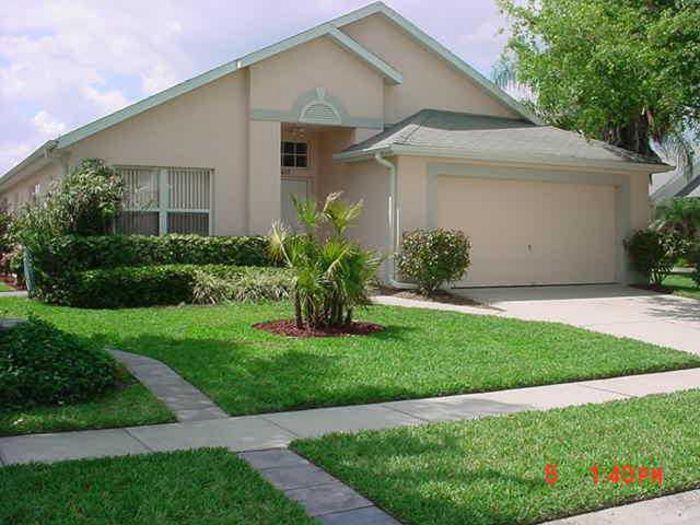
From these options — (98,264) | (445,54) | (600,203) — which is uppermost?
(445,54)

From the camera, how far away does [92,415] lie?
644 cm

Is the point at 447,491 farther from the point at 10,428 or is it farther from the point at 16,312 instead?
the point at 16,312

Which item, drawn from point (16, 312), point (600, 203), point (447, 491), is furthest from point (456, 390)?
point (600, 203)

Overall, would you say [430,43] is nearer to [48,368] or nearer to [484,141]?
[484,141]

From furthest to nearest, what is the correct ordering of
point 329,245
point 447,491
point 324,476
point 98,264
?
point 98,264
point 329,245
point 324,476
point 447,491

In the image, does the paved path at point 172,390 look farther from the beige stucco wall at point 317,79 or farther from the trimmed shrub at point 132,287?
the beige stucco wall at point 317,79

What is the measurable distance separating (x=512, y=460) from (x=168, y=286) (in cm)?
988

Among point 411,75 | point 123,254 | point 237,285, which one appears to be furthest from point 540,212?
point 123,254

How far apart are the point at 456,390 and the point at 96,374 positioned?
346 centimetres

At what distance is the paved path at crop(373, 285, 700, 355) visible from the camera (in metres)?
12.1

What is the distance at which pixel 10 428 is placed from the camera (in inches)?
237

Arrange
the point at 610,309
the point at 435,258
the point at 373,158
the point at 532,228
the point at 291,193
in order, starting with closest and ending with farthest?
the point at 610,309, the point at 435,258, the point at 373,158, the point at 532,228, the point at 291,193

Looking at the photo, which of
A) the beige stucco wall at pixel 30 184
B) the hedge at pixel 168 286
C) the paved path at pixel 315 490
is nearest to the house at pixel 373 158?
the beige stucco wall at pixel 30 184

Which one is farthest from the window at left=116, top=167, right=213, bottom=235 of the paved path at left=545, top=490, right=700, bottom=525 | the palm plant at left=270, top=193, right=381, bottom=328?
the paved path at left=545, top=490, right=700, bottom=525
